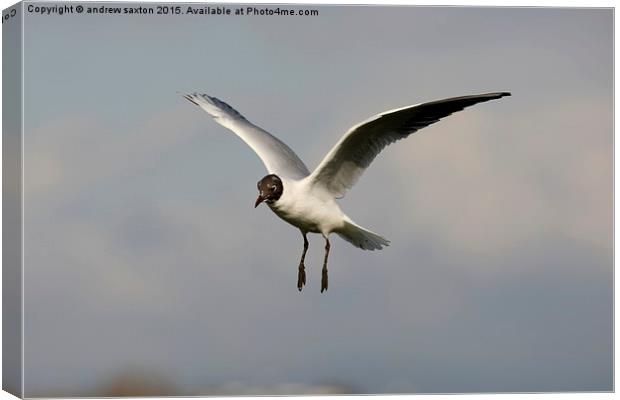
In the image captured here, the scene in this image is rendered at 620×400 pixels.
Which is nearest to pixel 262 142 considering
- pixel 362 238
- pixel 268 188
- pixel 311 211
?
pixel 268 188

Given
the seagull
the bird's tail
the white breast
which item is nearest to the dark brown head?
the seagull

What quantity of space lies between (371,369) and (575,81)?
2349 mm

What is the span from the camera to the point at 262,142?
11164 mm

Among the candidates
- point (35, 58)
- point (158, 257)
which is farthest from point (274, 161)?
point (35, 58)

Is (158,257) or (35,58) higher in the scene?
(35,58)

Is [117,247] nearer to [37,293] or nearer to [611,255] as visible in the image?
[37,293]

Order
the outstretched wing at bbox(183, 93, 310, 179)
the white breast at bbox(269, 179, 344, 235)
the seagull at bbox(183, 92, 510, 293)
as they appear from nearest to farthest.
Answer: the seagull at bbox(183, 92, 510, 293), the outstretched wing at bbox(183, 93, 310, 179), the white breast at bbox(269, 179, 344, 235)

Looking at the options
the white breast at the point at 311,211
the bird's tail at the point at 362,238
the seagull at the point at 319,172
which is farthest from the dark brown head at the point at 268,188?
the bird's tail at the point at 362,238

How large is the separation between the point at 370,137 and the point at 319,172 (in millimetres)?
412

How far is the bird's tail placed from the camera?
11078 mm

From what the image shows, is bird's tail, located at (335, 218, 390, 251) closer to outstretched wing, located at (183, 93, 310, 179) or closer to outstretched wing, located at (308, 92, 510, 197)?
outstretched wing, located at (308, 92, 510, 197)

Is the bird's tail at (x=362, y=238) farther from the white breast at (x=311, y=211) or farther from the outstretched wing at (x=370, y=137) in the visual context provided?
the outstretched wing at (x=370, y=137)

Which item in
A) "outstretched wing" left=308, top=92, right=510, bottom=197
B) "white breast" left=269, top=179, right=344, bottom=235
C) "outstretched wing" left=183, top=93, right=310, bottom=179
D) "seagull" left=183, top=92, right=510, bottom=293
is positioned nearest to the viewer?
"outstretched wing" left=308, top=92, right=510, bottom=197

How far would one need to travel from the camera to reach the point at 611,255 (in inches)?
449
